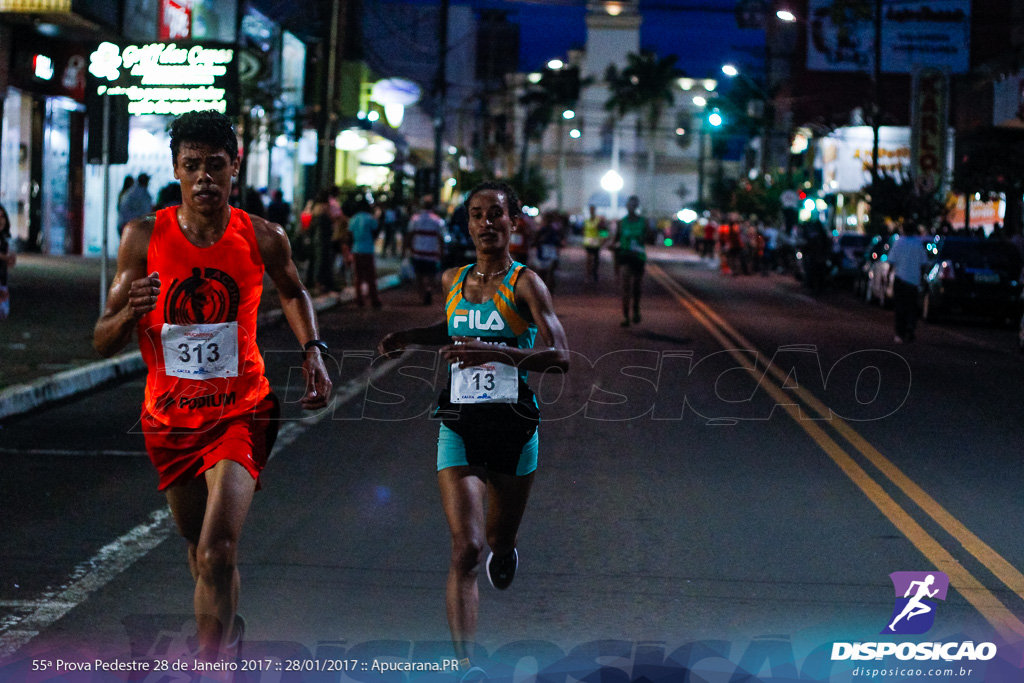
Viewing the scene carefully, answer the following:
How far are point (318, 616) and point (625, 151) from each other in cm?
13351

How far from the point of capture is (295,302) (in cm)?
519

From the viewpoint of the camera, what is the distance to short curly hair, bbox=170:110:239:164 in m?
4.86

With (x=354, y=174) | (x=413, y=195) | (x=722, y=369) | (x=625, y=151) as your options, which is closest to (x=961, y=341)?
(x=722, y=369)

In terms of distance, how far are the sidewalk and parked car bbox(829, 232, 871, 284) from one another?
620 inches

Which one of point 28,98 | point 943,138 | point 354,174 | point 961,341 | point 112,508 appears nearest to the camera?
point 112,508

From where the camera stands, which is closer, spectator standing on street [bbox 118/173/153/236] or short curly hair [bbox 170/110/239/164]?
short curly hair [bbox 170/110/239/164]

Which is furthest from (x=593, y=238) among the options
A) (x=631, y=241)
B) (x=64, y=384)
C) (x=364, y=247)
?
(x=64, y=384)

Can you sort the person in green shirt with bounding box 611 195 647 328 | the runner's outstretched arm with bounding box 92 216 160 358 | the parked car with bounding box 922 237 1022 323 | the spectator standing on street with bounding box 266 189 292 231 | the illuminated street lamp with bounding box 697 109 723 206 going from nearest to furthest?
1. the runner's outstretched arm with bounding box 92 216 160 358
2. the person in green shirt with bounding box 611 195 647 328
3. the parked car with bounding box 922 237 1022 323
4. the spectator standing on street with bounding box 266 189 292 231
5. the illuminated street lamp with bounding box 697 109 723 206

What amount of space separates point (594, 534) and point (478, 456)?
2.43 metres

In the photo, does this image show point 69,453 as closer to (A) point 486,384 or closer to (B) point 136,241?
(B) point 136,241

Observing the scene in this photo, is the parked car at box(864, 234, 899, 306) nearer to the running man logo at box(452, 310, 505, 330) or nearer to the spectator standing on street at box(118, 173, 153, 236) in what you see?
the spectator standing on street at box(118, 173, 153, 236)

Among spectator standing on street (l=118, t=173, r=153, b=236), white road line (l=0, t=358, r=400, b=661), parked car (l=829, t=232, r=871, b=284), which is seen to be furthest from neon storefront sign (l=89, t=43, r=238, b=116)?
parked car (l=829, t=232, r=871, b=284)

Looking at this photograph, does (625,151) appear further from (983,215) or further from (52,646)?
(52,646)

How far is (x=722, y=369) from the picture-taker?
16094 mm
